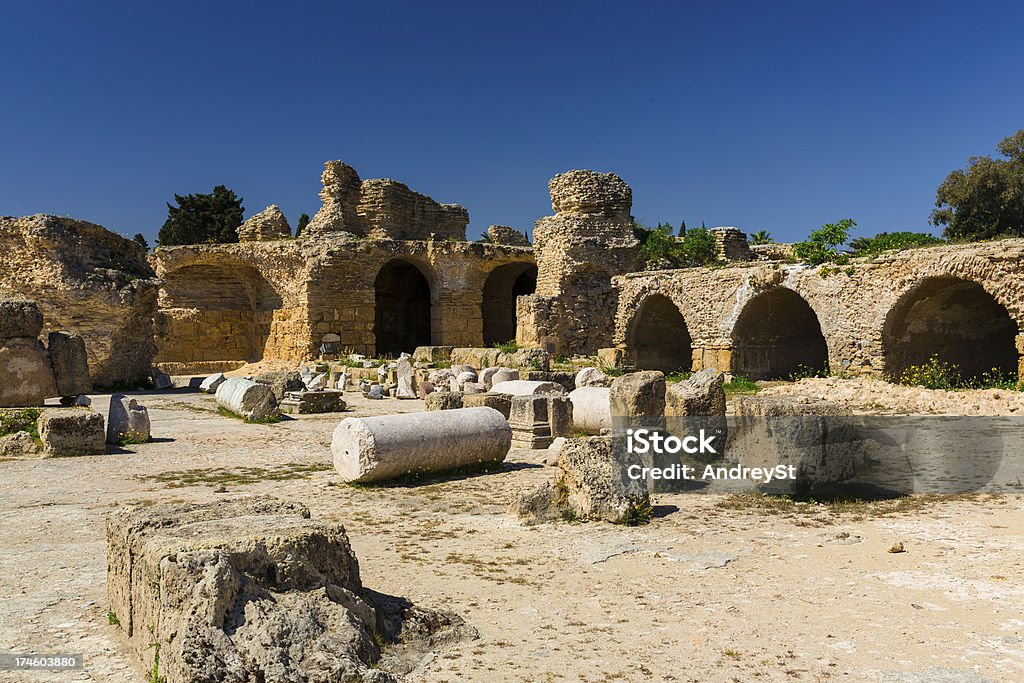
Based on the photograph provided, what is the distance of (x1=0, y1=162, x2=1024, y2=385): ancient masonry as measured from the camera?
1499cm

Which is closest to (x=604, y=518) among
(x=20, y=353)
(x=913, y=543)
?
(x=913, y=543)

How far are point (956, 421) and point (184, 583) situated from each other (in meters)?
7.67

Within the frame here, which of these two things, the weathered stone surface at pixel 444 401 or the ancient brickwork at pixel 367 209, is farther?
the ancient brickwork at pixel 367 209

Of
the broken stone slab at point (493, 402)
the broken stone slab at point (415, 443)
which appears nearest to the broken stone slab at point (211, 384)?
the broken stone slab at point (493, 402)

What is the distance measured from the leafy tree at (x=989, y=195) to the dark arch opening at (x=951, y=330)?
1638cm

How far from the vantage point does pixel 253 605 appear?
333 cm

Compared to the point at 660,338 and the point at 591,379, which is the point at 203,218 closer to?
the point at 660,338

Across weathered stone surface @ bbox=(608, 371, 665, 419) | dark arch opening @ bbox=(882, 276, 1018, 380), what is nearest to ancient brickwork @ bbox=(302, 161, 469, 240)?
dark arch opening @ bbox=(882, 276, 1018, 380)

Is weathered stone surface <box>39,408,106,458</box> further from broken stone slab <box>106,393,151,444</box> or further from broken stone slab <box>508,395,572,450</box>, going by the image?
broken stone slab <box>508,395,572,450</box>

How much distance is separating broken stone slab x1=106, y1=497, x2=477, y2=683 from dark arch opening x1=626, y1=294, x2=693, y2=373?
1680 cm

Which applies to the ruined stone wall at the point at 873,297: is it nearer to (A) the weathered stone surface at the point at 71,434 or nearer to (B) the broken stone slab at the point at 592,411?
(B) the broken stone slab at the point at 592,411

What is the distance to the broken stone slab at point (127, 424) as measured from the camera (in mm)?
10477

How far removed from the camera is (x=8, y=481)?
7918 millimetres

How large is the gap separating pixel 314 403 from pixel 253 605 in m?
11.3
